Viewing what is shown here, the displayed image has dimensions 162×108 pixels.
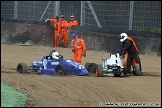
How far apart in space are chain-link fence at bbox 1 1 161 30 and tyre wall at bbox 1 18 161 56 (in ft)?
1.97

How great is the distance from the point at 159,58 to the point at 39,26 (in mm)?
5660

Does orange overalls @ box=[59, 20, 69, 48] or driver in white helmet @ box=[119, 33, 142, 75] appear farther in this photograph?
orange overalls @ box=[59, 20, 69, 48]

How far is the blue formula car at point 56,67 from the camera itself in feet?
46.2

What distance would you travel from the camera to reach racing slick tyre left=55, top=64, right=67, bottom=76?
13.9 metres

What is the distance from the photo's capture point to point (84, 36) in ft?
73.2

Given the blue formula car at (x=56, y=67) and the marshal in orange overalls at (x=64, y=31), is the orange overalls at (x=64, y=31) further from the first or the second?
the blue formula car at (x=56, y=67)

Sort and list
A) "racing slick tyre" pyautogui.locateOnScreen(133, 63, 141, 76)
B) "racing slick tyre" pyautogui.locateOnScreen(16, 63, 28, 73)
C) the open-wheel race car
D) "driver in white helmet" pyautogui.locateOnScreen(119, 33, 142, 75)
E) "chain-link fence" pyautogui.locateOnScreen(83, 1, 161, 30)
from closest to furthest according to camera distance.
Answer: the open-wheel race car, "racing slick tyre" pyautogui.locateOnScreen(16, 63, 28, 73), "racing slick tyre" pyautogui.locateOnScreen(133, 63, 141, 76), "driver in white helmet" pyautogui.locateOnScreen(119, 33, 142, 75), "chain-link fence" pyautogui.locateOnScreen(83, 1, 161, 30)

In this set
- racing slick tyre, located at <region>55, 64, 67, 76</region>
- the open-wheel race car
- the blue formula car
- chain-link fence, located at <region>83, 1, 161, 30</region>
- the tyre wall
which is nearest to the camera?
racing slick tyre, located at <region>55, 64, 67, 76</region>

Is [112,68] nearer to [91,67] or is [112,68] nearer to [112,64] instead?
[112,64]

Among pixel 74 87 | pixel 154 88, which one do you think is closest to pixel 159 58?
pixel 154 88

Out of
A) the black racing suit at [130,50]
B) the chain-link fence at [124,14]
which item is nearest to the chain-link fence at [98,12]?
the chain-link fence at [124,14]

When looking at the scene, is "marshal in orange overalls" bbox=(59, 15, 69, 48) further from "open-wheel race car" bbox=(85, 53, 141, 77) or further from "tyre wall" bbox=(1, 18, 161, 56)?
"open-wheel race car" bbox=(85, 53, 141, 77)

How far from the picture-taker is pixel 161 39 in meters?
20.7

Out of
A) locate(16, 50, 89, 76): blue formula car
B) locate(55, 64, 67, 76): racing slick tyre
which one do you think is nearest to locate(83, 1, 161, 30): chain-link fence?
locate(16, 50, 89, 76): blue formula car
